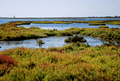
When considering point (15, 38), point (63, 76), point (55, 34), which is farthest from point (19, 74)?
point (55, 34)

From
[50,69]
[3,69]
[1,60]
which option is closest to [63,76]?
[50,69]

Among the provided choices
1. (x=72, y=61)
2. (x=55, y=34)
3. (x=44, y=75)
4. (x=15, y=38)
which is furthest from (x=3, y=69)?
(x=55, y=34)

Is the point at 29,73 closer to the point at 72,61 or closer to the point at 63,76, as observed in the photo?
the point at 63,76

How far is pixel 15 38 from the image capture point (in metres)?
23.6

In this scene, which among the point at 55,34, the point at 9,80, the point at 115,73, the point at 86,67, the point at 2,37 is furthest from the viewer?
the point at 55,34

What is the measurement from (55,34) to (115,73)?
23108 millimetres

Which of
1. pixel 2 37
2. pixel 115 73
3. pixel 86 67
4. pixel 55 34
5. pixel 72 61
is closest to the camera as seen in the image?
pixel 115 73

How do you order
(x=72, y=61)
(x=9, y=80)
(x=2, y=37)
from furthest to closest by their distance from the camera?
(x=2, y=37)
(x=72, y=61)
(x=9, y=80)

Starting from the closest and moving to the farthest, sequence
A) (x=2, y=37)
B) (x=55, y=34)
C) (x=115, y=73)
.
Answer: (x=115, y=73) → (x=2, y=37) → (x=55, y=34)

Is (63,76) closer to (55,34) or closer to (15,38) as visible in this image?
(15,38)

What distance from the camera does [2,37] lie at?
23.3 m

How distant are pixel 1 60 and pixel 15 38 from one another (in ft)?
51.4

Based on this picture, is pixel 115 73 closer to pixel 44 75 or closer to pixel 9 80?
pixel 44 75

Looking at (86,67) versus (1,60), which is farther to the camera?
(1,60)
